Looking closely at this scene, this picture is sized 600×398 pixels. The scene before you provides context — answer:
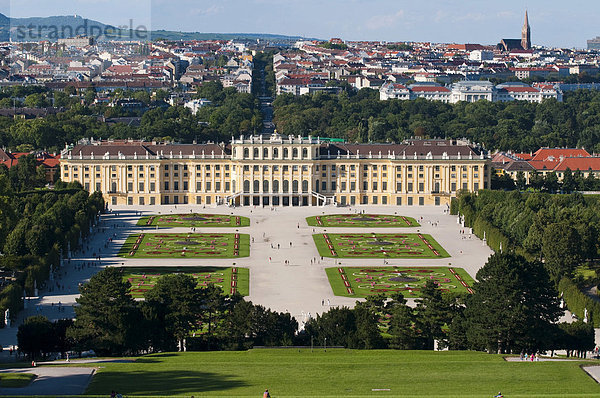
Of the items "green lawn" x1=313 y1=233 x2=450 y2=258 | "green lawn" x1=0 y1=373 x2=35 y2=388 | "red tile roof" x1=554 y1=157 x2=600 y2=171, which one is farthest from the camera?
"red tile roof" x1=554 y1=157 x2=600 y2=171

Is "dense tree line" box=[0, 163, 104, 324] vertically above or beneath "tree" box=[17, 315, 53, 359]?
above

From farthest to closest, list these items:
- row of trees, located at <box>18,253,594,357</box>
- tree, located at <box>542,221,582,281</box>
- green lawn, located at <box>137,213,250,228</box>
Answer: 1. green lawn, located at <box>137,213,250,228</box>
2. tree, located at <box>542,221,582,281</box>
3. row of trees, located at <box>18,253,594,357</box>

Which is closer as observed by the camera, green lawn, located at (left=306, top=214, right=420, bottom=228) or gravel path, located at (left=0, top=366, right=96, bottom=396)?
gravel path, located at (left=0, top=366, right=96, bottom=396)

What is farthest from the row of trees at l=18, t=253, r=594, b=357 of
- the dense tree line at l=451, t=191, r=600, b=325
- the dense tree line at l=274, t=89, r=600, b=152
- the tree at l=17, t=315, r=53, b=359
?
the dense tree line at l=274, t=89, r=600, b=152

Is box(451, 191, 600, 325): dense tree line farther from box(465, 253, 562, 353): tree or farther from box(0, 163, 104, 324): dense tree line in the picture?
box(0, 163, 104, 324): dense tree line

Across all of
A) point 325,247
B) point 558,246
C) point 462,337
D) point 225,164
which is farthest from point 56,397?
point 225,164

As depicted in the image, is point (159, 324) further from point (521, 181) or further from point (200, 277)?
point (521, 181)

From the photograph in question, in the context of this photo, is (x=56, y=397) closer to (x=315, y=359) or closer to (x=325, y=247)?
(x=315, y=359)
